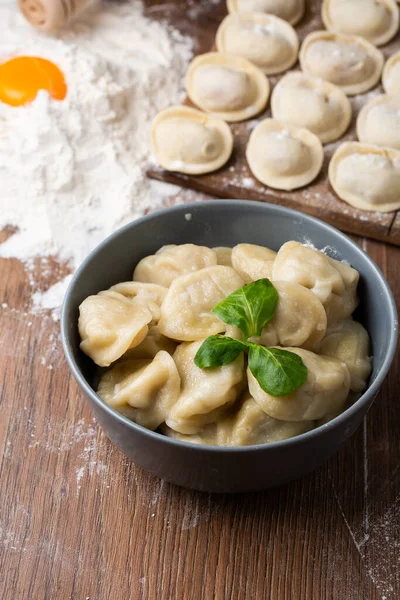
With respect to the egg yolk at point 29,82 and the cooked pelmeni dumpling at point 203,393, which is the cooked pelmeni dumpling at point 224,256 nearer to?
the cooked pelmeni dumpling at point 203,393

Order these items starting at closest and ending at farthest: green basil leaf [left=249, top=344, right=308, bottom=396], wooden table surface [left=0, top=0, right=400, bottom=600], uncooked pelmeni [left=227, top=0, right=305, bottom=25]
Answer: green basil leaf [left=249, top=344, right=308, bottom=396] → wooden table surface [left=0, top=0, right=400, bottom=600] → uncooked pelmeni [left=227, top=0, right=305, bottom=25]

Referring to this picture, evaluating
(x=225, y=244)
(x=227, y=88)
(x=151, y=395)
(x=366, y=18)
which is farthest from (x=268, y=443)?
(x=366, y=18)

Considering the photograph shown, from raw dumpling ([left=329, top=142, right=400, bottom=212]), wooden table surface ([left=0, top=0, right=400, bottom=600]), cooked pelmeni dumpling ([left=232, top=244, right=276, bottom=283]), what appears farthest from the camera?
raw dumpling ([left=329, top=142, right=400, bottom=212])

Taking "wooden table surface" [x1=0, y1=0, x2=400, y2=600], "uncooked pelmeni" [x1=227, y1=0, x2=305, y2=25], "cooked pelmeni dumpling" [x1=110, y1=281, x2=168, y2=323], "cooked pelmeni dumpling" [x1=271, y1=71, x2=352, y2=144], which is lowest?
"wooden table surface" [x1=0, y1=0, x2=400, y2=600]

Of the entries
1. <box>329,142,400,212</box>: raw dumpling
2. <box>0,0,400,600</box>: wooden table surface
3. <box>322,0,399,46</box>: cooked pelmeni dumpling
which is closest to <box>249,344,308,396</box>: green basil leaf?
<box>0,0,400,600</box>: wooden table surface

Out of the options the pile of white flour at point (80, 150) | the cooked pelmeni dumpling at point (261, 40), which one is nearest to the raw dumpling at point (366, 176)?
the cooked pelmeni dumpling at point (261, 40)

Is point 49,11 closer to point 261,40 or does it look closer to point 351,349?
point 261,40

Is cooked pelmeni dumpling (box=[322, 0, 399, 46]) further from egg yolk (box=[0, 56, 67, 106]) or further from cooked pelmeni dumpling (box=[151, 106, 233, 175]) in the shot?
egg yolk (box=[0, 56, 67, 106])
